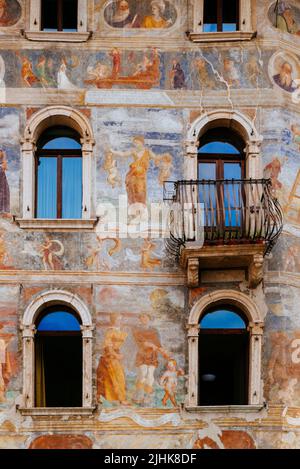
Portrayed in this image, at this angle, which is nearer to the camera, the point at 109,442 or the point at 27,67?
the point at 109,442

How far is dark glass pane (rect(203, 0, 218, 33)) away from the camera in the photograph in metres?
25.5

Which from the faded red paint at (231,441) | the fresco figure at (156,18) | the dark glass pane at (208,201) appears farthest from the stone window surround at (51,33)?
the faded red paint at (231,441)

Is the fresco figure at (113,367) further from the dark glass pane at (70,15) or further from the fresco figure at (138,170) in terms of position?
the dark glass pane at (70,15)

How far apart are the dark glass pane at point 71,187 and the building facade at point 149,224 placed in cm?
3

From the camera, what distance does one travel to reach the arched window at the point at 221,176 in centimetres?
2411

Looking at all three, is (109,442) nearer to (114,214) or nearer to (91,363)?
(91,363)

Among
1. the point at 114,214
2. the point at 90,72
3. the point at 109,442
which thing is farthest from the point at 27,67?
the point at 109,442

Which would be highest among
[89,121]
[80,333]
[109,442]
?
[89,121]

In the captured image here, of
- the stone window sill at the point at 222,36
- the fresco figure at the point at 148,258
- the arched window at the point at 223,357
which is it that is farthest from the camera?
the stone window sill at the point at 222,36

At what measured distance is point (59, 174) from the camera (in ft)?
81.9

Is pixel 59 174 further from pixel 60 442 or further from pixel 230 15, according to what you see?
pixel 60 442

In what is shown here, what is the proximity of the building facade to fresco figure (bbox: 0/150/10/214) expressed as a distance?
0.02m

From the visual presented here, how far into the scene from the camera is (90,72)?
25.2 metres

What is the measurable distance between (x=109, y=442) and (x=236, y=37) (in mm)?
7087
